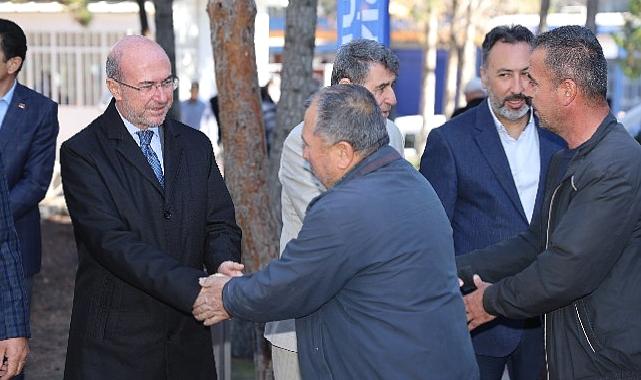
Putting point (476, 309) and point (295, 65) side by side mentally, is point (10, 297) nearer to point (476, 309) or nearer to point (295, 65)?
point (476, 309)

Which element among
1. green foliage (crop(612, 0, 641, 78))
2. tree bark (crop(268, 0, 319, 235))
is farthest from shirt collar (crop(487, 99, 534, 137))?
green foliage (crop(612, 0, 641, 78))

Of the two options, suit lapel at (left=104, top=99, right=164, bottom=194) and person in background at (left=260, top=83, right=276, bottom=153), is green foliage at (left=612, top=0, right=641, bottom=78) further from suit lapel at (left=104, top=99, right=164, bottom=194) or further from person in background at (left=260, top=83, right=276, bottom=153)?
suit lapel at (left=104, top=99, right=164, bottom=194)

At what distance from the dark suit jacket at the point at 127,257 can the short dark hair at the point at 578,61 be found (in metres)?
1.71

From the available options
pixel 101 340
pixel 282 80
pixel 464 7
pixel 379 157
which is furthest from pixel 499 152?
pixel 464 7

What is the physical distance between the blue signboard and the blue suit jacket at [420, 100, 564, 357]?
1043 millimetres

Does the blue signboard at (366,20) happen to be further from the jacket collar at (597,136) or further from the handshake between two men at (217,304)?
the jacket collar at (597,136)

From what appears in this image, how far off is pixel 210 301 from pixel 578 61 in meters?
1.76

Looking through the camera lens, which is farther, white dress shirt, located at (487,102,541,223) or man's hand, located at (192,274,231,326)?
white dress shirt, located at (487,102,541,223)

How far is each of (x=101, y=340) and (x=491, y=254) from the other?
1.76 metres

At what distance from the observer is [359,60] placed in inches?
187

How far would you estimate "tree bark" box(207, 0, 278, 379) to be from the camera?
665 centimetres

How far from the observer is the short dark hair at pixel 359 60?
474 cm

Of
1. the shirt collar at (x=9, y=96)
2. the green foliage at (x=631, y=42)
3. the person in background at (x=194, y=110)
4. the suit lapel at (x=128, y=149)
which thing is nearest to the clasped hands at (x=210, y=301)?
the suit lapel at (x=128, y=149)

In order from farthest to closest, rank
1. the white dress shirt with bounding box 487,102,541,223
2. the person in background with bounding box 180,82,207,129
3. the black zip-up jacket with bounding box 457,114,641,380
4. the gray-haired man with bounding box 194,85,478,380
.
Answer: the person in background with bounding box 180,82,207,129 < the white dress shirt with bounding box 487,102,541,223 < the black zip-up jacket with bounding box 457,114,641,380 < the gray-haired man with bounding box 194,85,478,380
